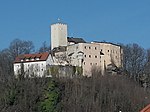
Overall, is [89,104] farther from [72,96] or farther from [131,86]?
[131,86]

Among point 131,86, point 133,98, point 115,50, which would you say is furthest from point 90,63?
point 133,98

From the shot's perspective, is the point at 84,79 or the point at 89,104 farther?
the point at 84,79

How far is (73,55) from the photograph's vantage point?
86875 mm

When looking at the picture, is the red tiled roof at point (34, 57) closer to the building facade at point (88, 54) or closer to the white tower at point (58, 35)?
the building facade at point (88, 54)

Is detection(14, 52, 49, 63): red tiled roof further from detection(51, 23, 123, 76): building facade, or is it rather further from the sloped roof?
the sloped roof

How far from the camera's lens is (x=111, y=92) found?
70250 mm

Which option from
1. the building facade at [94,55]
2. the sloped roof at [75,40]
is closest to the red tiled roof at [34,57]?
the building facade at [94,55]

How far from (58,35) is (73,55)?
6.94 m

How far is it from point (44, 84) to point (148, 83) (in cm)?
2258

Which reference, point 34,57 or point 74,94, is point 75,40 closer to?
point 34,57

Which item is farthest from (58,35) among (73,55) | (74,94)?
(74,94)

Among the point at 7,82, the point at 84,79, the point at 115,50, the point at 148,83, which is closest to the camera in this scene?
the point at 7,82

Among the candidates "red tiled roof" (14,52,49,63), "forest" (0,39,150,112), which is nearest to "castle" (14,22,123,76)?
"red tiled roof" (14,52,49,63)

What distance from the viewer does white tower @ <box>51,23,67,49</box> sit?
9136 centimetres
